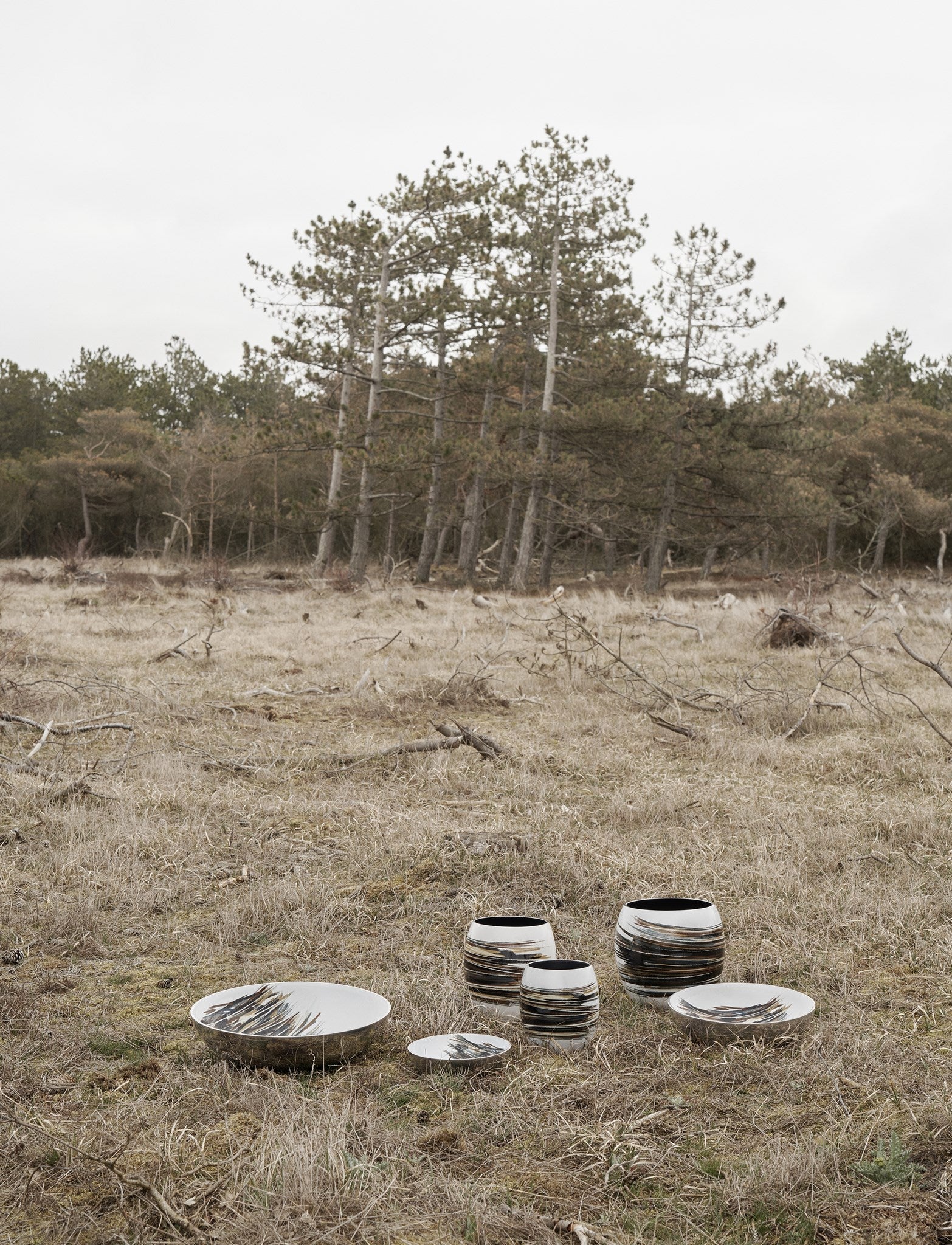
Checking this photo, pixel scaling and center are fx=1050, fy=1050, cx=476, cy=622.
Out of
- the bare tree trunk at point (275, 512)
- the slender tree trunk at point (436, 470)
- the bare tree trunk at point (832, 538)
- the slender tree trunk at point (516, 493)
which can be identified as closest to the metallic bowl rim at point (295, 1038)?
the slender tree trunk at point (516, 493)

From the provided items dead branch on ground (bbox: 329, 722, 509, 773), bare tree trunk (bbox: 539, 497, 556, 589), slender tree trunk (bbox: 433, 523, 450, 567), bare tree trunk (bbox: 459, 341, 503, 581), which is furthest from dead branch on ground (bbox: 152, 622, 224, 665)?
slender tree trunk (bbox: 433, 523, 450, 567)

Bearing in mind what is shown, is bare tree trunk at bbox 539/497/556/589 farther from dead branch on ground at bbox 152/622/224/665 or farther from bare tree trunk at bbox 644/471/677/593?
dead branch on ground at bbox 152/622/224/665

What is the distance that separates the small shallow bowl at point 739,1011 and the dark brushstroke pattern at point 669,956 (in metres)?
0.05

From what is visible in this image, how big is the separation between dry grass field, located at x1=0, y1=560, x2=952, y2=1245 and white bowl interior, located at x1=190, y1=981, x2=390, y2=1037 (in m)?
0.12

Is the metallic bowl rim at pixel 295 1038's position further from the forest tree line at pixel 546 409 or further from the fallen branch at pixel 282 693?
the forest tree line at pixel 546 409

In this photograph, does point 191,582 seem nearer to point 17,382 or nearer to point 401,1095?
point 401,1095

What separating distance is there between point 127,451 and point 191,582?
744 inches

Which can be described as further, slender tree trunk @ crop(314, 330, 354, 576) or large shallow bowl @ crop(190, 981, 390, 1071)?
slender tree trunk @ crop(314, 330, 354, 576)

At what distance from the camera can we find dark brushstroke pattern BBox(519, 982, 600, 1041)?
9.77 ft

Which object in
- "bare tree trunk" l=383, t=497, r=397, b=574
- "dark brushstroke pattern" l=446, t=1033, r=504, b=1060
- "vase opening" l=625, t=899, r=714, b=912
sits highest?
"bare tree trunk" l=383, t=497, r=397, b=574

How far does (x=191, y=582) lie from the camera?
71.9ft

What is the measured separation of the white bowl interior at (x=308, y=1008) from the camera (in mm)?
2932

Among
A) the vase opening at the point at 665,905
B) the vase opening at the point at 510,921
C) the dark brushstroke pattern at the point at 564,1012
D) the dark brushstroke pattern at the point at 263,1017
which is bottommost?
the dark brushstroke pattern at the point at 263,1017

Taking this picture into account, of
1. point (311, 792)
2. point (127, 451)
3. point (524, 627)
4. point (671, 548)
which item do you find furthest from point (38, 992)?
point (671, 548)
